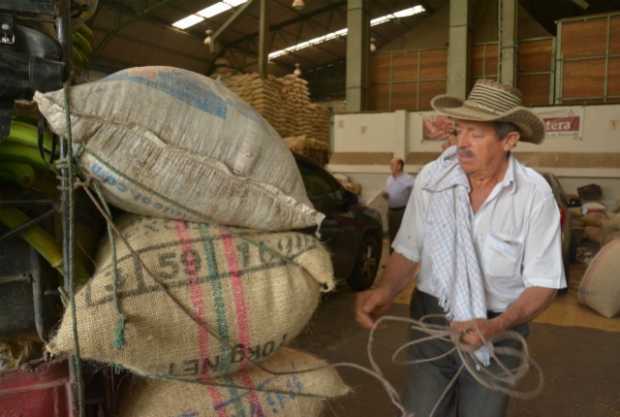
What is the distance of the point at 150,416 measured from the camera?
1.37 m

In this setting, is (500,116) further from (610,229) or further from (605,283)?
(610,229)

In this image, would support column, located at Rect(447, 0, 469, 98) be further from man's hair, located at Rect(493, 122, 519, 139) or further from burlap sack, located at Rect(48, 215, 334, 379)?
burlap sack, located at Rect(48, 215, 334, 379)

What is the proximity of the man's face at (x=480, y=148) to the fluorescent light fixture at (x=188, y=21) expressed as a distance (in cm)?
1477

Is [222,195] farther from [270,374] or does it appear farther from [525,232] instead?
[525,232]

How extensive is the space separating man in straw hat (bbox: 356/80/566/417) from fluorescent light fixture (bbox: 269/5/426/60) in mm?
17552

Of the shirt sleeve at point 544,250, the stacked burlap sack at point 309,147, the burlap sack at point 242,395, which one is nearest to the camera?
the burlap sack at point 242,395

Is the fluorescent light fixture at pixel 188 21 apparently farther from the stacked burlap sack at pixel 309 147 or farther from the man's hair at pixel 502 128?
the man's hair at pixel 502 128

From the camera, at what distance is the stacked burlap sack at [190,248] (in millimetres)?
1130

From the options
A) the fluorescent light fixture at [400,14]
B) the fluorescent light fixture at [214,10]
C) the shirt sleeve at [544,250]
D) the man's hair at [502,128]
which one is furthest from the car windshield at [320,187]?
the fluorescent light fixture at [400,14]

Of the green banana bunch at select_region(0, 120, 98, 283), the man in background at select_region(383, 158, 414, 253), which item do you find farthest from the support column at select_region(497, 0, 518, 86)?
the green banana bunch at select_region(0, 120, 98, 283)

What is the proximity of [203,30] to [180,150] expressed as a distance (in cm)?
1670

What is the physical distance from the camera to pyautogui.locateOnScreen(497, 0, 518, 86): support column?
11.2 meters

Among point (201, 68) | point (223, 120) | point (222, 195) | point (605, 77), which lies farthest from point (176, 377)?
point (201, 68)

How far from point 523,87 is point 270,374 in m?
11.6
